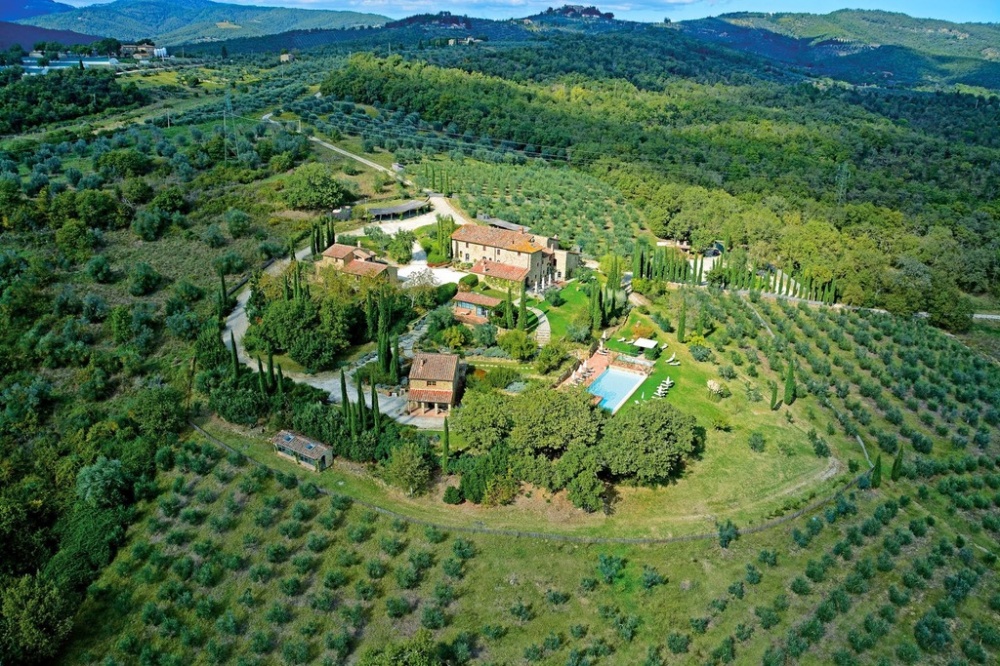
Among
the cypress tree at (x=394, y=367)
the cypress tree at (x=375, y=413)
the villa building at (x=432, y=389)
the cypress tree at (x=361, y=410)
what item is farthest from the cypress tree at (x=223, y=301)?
the cypress tree at (x=375, y=413)

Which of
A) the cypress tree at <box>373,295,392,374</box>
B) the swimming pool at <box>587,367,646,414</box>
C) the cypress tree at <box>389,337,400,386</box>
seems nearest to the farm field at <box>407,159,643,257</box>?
the swimming pool at <box>587,367,646,414</box>

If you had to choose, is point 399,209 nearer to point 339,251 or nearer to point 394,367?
point 339,251

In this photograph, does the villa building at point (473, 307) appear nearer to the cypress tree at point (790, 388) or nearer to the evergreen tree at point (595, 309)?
the evergreen tree at point (595, 309)

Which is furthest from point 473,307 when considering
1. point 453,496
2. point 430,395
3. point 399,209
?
point 399,209

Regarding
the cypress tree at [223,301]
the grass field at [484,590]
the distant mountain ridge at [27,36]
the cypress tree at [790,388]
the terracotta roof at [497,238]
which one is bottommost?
the grass field at [484,590]

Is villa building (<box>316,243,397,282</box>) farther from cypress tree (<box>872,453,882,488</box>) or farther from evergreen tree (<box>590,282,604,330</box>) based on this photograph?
cypress tree (<box>872,453,882,488</box>)

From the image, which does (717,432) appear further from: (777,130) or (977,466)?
(777,130)
